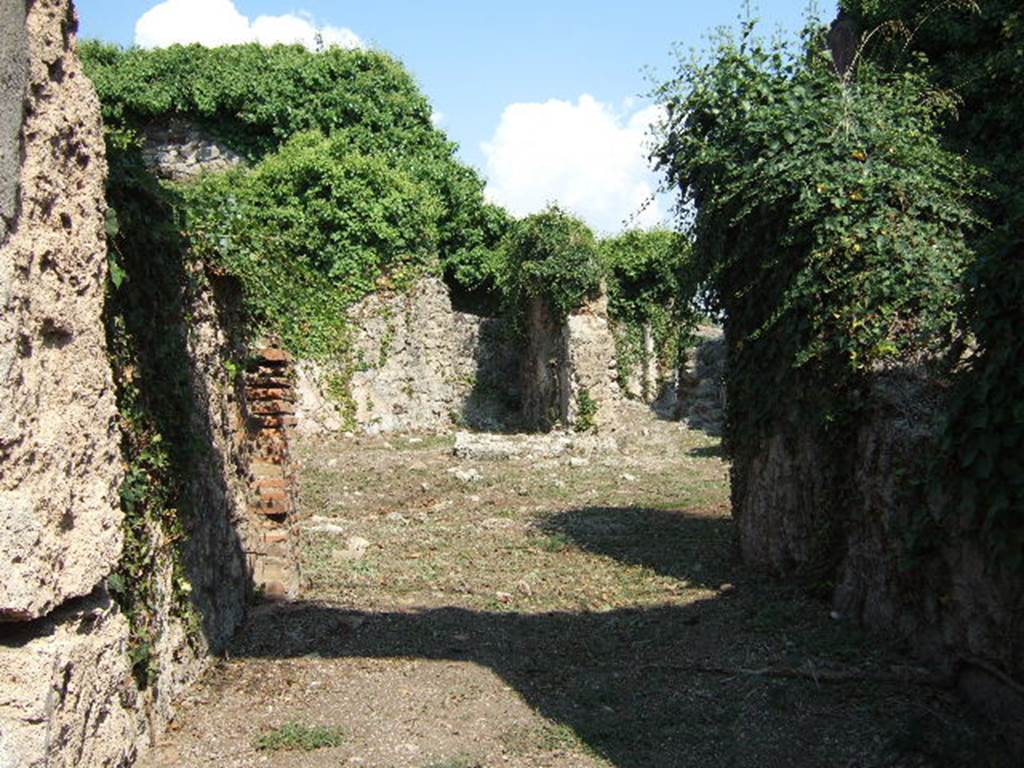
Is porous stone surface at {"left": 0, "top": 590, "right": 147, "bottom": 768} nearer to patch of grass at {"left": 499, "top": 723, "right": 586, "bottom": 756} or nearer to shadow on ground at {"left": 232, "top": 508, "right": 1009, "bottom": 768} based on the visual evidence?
patch of grass at {"left": 499, "top": 723, "right": 586, "bottom": 756}

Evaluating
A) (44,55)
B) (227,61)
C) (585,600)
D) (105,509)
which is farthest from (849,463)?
(227,61)

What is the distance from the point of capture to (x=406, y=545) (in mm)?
9492

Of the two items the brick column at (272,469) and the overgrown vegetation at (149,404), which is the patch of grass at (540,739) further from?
the brick column at (272,469)

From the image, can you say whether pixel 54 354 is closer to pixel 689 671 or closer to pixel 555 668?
pixel 555 668

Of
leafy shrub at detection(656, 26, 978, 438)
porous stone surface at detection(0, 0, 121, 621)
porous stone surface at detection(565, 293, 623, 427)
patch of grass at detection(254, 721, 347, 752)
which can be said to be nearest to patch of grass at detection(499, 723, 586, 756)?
patch of grass at detection(254, 721, 347, 752)

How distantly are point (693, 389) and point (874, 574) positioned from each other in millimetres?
14340

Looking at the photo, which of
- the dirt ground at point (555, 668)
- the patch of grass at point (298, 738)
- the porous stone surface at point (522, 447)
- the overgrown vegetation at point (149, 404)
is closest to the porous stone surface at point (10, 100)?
the overgrown vegetation at point (149, 404)

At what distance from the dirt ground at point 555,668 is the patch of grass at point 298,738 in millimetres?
11

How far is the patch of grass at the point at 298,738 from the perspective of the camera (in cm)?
458

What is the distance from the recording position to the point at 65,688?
110 inches

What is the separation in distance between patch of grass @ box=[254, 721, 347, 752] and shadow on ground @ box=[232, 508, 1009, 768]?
1093 mm

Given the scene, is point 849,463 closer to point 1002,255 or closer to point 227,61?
point 1002,255

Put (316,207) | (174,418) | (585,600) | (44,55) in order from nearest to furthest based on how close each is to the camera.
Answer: (44,55), (174,418), (585,600), (316,207)

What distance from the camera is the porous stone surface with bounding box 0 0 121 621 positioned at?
259 centimetres
